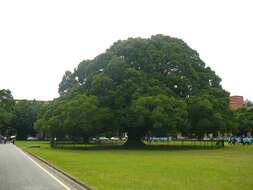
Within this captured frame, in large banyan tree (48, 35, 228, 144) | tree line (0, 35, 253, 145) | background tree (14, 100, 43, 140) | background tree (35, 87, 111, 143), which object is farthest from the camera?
background tree (14, 100, 43, 140)

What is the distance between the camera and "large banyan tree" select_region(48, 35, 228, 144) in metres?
51.1

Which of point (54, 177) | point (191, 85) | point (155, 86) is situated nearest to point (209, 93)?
point (191, 85)

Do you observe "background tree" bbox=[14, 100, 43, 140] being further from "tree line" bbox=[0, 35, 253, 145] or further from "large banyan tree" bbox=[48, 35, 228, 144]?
"large banyan tree" bbox=[48, 35, 228, 144]

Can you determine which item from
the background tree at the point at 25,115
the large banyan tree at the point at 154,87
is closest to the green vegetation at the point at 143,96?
the large banyan tree at the point at 154,87

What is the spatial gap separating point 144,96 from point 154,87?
2.04 meters

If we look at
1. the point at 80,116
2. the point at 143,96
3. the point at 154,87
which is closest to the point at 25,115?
the point at 80,116

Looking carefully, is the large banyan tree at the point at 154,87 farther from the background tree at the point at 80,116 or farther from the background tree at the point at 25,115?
the background tree at the point at 25,115

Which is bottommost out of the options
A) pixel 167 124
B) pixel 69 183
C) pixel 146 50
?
pixel 69 183

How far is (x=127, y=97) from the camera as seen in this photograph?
178 ft

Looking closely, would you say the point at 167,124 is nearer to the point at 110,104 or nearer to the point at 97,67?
the point at 110,104

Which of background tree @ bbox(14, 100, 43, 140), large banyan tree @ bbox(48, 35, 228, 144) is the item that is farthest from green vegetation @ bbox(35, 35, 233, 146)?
background tree @ bbox(14, 100, 43, 140)

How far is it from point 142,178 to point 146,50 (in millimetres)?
40060

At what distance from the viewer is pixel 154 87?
5372 cm

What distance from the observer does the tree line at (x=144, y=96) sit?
51.4 meters
